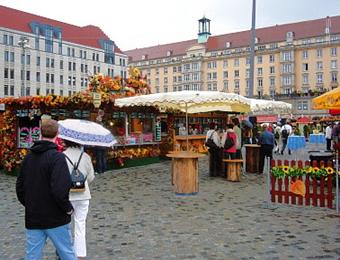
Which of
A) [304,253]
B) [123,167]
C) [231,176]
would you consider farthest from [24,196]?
[123,167]

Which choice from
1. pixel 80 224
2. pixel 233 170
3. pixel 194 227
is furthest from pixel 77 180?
pixel 233 170

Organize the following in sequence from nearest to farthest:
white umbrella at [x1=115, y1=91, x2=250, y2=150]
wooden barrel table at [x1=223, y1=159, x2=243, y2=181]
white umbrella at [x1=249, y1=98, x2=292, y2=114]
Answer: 1. white umbrella at [x1=115, y1=91, x2=250, y2=150]
2. wooden barrel table at [x1=223, y1=159, x2=243, y2=181]
3. white umbrella at [x1=249, y1=98, x2=292, y2=114]

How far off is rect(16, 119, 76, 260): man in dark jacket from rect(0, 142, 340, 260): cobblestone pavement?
1.78 meters

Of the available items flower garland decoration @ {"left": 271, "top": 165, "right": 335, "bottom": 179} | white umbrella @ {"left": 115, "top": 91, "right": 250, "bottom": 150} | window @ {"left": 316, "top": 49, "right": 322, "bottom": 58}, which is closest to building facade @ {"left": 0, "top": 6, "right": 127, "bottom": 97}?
window @ {"left": 316, "top": 49, "right": 322, "bottom": 58}

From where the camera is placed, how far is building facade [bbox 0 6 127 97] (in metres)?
69.7

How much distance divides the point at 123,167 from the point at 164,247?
410 inches

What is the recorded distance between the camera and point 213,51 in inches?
3885

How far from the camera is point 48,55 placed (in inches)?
3024

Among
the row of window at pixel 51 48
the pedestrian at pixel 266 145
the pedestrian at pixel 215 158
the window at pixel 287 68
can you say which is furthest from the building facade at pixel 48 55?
the pedestrian at pixel 215 158

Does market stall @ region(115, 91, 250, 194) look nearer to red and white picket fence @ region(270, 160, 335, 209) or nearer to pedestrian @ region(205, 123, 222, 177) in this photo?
pedestrian @ region(205, 123, 222, 177)

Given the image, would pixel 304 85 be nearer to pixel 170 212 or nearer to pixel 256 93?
pixel 256 93

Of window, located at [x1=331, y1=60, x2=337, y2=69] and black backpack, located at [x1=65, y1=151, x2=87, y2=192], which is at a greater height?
window, located at [x1=331, y1=60, x2=337, y2=69]

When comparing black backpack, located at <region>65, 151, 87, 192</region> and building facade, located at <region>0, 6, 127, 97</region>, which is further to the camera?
building facade, located at <region>0, 6, 127, 97</region>

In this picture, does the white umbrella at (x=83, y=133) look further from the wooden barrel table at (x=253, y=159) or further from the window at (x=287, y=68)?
the window at (x=287, y=68)
